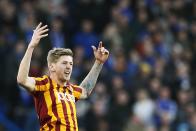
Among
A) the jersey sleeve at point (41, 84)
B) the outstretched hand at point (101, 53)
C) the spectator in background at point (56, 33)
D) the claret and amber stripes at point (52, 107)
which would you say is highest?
the spectator in background at point (56, 33)

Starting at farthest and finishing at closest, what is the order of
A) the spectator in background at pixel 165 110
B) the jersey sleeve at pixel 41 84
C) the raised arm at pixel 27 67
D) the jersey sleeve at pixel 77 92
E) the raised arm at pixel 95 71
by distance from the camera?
1. the spectator in background at pixel 165 110
2. the raised arm at pixel 95 71
3. the jersey sleeve at pixel 77 92
4. the jersey sleeve at pixel 41 84
5. the raised arm at pixel 27 67

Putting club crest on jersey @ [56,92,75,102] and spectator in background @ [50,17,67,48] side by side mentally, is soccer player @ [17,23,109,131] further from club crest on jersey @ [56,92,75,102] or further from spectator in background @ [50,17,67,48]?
spectator in background @ [50,17,67,48]

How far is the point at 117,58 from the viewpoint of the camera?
49.8 feet

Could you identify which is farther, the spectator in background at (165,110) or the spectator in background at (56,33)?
the spectator in background at (56,33)

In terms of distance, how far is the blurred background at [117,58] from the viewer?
13719 mm

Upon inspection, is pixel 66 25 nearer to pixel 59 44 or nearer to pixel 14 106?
pixel 59 44

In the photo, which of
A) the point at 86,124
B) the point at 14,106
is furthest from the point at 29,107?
the point at 86,124

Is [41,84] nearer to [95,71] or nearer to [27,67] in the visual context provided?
[27,67]

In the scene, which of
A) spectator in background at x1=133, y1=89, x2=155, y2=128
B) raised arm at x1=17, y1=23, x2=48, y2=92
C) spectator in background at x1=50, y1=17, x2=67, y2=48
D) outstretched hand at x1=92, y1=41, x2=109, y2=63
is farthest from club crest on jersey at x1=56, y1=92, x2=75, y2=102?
spectator in background at x1=50, y1=17, x2=67, y2=48

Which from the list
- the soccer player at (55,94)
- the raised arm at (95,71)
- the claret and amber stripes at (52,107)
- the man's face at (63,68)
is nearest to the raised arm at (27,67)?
the soccer player at (55,94)

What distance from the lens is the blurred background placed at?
13719mm

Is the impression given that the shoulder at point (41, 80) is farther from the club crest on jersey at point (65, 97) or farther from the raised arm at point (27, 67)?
the club crest on jersey at point (65, 97)

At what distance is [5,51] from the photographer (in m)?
13.7

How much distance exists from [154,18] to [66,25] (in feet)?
8.44
